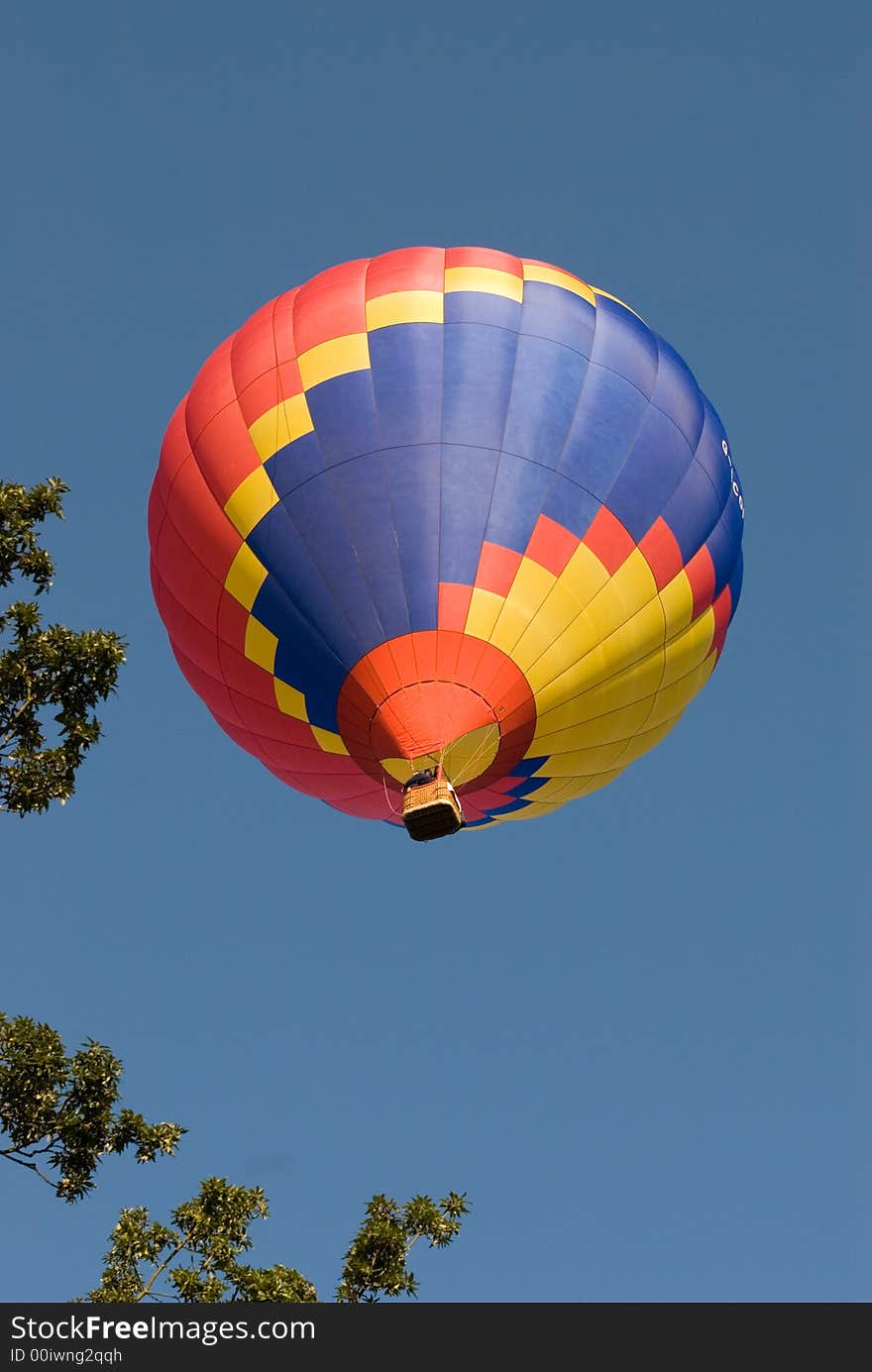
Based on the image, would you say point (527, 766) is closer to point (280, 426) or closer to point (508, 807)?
point (508, 807)

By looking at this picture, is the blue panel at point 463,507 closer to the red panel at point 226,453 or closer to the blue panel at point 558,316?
the blue panel at point 558,316

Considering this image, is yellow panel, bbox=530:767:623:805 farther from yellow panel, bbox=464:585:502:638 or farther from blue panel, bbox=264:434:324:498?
blue panel, bbox=264:434:324:498

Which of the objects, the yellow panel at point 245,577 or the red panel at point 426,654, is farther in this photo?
the yellow panel at point 245,577

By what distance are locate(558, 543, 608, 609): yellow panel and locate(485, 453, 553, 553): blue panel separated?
2.21ft

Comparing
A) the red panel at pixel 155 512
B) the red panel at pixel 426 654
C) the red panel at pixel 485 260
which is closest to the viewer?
the red panel at pixel 426 654

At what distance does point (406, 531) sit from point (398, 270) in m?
4.40

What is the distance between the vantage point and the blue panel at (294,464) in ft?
75.8

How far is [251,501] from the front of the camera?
76.9 ft

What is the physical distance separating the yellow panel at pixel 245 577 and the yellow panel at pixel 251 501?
29cm

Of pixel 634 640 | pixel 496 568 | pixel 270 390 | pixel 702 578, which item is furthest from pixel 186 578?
pixel 702 578

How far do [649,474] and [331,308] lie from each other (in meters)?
4.96

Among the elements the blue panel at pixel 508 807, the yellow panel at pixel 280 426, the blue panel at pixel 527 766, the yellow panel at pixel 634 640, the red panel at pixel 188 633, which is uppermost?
the yellow panel at pixel 280 426

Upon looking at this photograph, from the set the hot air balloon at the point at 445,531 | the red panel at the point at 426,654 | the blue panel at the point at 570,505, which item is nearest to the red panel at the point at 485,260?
the hot air balloon at the point at 445,531

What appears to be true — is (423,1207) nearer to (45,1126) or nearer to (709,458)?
(45,1126)
